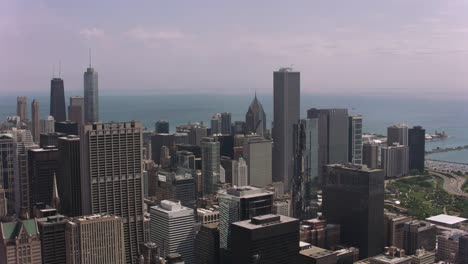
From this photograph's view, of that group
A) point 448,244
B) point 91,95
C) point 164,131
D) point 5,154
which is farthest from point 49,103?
point 448,244

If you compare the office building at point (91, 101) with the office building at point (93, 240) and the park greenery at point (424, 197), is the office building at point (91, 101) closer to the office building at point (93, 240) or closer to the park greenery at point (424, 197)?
the park greenery at point (424, 197)

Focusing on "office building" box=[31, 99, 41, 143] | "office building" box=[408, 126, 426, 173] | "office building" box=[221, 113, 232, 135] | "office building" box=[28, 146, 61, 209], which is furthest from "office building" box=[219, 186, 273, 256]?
"office building" box=[221, 113, 232, 135]

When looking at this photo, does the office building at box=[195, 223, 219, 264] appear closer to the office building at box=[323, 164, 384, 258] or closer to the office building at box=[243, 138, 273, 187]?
the office building at box=[323, 164, 384, 258]

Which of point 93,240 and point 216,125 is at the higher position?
point 216,125

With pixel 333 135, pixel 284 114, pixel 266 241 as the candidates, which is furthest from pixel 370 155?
pixel 266 241

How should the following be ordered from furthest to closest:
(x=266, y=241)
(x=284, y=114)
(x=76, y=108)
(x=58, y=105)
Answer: (x=58, y=105) → (x=76, y=108) → (x=284, y=114) → (x=266, y=241)

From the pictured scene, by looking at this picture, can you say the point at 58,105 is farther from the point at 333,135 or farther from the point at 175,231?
the point at 175,231

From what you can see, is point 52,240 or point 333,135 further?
point 333,135
